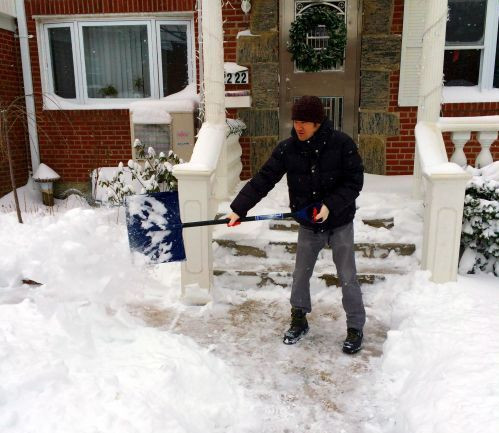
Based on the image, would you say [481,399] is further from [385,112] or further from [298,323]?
[385,112]

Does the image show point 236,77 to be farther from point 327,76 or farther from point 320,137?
point 320,137

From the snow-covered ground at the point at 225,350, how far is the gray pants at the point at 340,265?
0.31 metres

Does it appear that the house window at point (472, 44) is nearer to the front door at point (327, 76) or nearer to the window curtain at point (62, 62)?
the front door at point (327, 76)

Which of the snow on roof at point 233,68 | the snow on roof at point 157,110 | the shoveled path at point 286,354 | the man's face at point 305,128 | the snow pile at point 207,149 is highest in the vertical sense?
the snow on roof at point 233,68

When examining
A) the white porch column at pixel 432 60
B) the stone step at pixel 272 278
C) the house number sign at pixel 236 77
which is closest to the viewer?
the stone step at pixel 272 278

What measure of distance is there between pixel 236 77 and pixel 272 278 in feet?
11.3

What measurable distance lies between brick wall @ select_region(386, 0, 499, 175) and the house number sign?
2115mm

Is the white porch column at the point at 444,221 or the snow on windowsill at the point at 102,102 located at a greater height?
the snow on windowsill at the point at 102,102

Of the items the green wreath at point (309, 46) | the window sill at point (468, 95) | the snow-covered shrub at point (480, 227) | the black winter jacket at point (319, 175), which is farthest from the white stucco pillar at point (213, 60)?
the window sill at point (468, 95)

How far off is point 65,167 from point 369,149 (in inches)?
202

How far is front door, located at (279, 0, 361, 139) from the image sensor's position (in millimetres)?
6836

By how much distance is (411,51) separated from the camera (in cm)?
686

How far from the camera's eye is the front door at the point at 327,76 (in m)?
6.84

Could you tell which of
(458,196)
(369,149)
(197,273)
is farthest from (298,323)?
(369,149)
